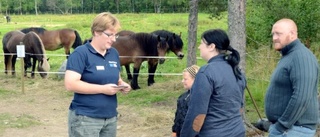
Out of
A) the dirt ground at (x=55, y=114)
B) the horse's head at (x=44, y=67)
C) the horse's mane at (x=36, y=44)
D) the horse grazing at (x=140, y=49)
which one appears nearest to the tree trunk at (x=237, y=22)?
the dirt ground at (x=55, y=114)

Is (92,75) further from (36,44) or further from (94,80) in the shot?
(36,44)

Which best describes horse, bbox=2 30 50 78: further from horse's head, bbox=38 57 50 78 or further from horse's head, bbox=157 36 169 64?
horse's head, bbox=157 36 169 64

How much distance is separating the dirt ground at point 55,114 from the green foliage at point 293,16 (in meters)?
3.87

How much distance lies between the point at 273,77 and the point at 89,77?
1300mm

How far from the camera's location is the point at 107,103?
3.10 metres

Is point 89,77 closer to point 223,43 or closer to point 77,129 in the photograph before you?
point 77,129

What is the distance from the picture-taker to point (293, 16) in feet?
32.4

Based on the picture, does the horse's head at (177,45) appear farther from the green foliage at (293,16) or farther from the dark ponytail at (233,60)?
the dark ponytail at (233,60)

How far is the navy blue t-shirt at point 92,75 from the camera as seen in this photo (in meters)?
3.00

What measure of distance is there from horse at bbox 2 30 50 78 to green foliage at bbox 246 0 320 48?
5.75 meters

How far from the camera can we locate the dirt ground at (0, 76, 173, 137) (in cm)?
673

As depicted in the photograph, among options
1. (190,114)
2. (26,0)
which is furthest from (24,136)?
(26,0)

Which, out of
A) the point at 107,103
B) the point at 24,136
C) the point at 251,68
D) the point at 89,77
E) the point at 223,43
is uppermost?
the point at 223,43

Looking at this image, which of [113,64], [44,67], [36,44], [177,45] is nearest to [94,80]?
[113,64]
